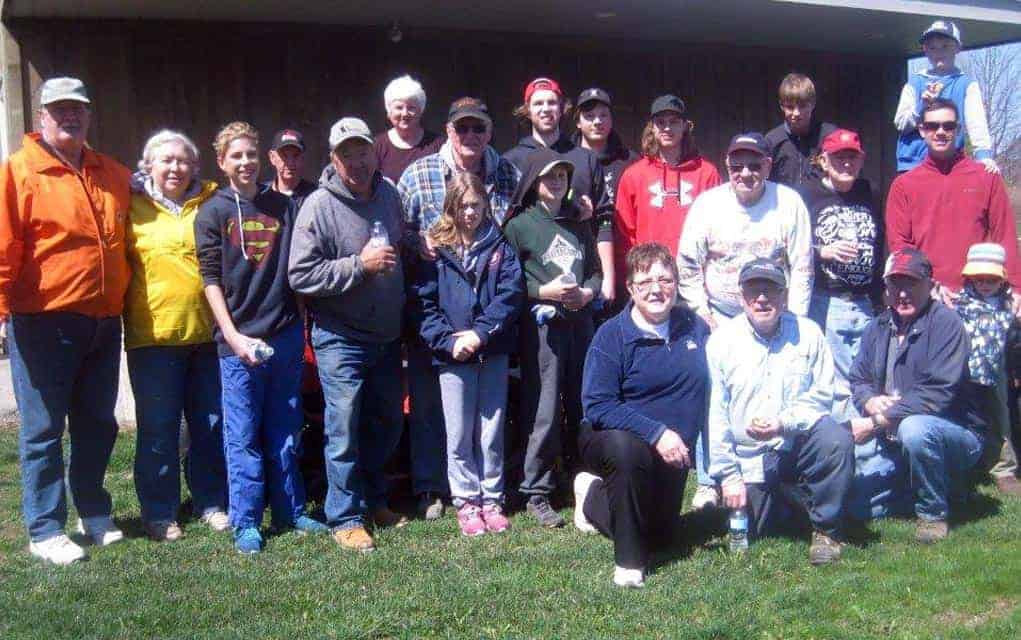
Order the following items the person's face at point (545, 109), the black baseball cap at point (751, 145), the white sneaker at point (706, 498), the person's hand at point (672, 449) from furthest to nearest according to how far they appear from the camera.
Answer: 1. the person's face at point (545, 109)
2. the white sneaker at point (706, 498)
3. the black baseball cap at point (751, 145)
4. the person's hand at point (672, 449)

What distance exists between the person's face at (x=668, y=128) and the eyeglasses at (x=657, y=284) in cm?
123

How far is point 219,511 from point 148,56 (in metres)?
4.09

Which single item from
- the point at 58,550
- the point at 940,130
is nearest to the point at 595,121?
the point at 940,130

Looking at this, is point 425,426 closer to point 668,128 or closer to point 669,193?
point 669,193

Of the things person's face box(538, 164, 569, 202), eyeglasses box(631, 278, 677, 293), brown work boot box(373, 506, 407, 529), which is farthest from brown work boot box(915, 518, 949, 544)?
brown work boot box(373, 506, 407, 529)

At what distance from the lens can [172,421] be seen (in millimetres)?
5391

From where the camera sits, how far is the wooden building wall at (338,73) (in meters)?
8.04

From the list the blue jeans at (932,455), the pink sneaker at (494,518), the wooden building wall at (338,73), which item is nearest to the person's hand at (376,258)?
the pink sneaker at (494,518)

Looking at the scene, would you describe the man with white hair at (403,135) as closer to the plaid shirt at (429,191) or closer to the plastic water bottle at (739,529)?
the plaid shirt at (429,191)

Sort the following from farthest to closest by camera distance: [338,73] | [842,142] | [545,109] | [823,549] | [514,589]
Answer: [338,73], [545,109], [842,142], [823,549], [514,589]

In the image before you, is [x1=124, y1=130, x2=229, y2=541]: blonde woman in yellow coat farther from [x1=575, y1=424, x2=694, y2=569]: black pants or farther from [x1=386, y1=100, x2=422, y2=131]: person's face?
[x1=575, y1=424, x2=694, y2=569]: black pants

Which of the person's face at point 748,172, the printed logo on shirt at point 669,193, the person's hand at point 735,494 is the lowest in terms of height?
the person's hand at point 735,494

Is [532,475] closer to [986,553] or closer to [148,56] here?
[986,553]

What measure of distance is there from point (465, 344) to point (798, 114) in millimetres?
2351
